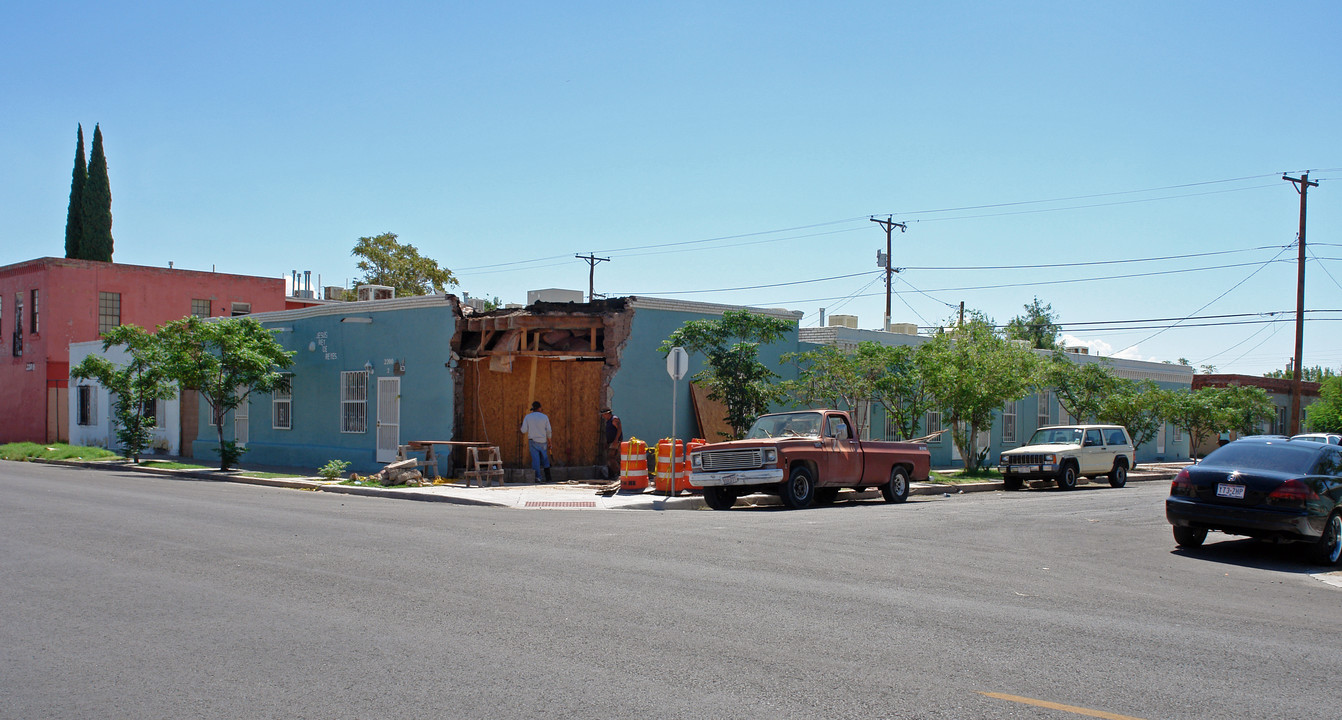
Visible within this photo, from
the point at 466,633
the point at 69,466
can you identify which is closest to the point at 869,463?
the point at 466,633

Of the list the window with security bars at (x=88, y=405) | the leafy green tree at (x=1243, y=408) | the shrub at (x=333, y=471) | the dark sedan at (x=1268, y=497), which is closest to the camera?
the dark sedan at (x=1268, y=497)

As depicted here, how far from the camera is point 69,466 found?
29812 millimetres

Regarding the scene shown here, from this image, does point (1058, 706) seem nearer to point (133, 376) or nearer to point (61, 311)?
point (133, 376)

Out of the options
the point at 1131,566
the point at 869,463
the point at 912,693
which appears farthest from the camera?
the point at 869,463

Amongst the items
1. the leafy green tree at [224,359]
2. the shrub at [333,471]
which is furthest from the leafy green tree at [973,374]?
the leafy green tree at [224,359]

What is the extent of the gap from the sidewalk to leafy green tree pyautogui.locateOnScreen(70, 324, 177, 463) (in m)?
3.67

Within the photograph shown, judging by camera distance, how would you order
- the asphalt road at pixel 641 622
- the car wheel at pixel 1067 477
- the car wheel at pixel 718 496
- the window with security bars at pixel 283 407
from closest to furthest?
the asphalt road at pixel 641 622, the car wheel at pixel 718 496, the car wheel at pixel 1067 477, the window with security bars at pixel 283 407

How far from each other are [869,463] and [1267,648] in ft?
38.3

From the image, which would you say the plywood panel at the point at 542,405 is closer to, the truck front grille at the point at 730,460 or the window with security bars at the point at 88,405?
the truck front grille at the point at 730,460

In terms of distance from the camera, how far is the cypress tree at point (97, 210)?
47250 millimetres

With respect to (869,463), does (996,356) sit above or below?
above

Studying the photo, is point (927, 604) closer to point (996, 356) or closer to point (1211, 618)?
point (1211, 618)

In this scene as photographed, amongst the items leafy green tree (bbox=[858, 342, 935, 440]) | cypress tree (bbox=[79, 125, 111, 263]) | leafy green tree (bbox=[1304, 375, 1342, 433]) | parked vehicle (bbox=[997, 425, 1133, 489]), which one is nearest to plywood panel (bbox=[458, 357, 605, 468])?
leafy green tree (bbox=[858, 342, 935, 440])

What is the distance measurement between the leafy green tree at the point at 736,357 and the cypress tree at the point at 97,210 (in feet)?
119
